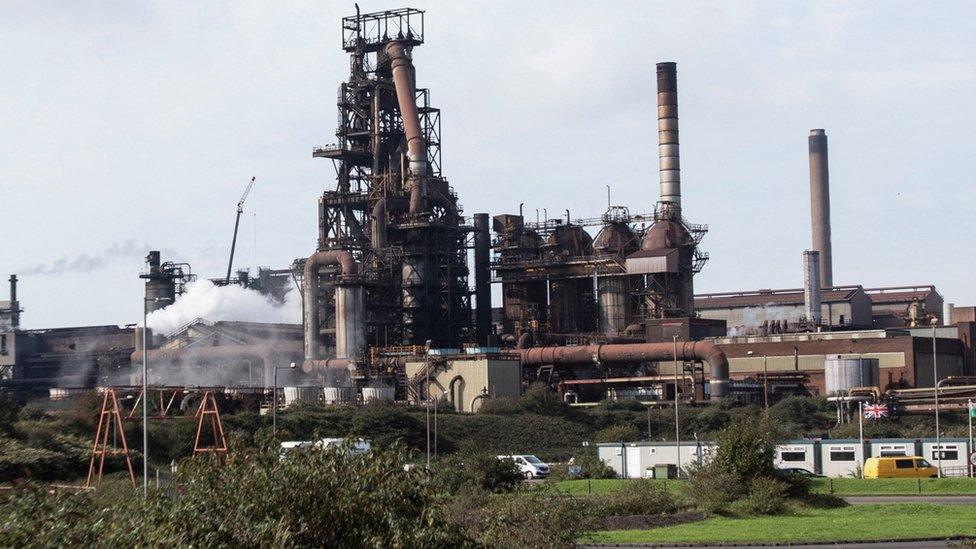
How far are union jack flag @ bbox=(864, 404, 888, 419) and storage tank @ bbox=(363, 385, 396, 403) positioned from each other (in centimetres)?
3173

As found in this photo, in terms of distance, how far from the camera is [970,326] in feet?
387

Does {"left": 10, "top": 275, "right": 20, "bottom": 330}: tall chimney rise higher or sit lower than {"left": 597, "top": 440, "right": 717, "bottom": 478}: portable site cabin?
higher

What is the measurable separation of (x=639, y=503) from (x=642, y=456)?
23274 mm

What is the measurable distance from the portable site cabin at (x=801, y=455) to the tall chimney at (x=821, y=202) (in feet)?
269

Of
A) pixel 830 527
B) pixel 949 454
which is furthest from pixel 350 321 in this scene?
pixel 830 527

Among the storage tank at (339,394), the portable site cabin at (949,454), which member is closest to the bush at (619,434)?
the storage tank at (339,394)

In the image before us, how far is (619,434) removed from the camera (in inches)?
3410

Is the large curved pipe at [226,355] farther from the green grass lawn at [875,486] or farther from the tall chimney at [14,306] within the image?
the green grass lawn at [875,486]

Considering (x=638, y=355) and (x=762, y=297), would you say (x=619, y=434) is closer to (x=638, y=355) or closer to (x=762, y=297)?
(x=638, y=355)

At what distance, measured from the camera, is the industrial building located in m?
105

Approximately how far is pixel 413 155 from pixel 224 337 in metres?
21.9

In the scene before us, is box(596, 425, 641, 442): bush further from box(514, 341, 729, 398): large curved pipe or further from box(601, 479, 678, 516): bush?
box(601, 479, 678, 516): bush

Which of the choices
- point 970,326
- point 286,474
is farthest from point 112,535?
point 970,326

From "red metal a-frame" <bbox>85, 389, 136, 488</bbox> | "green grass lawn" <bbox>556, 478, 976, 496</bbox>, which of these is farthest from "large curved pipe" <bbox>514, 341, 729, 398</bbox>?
"red metal a-frame" <bbox>85, 389, 136, 488</bbox>
